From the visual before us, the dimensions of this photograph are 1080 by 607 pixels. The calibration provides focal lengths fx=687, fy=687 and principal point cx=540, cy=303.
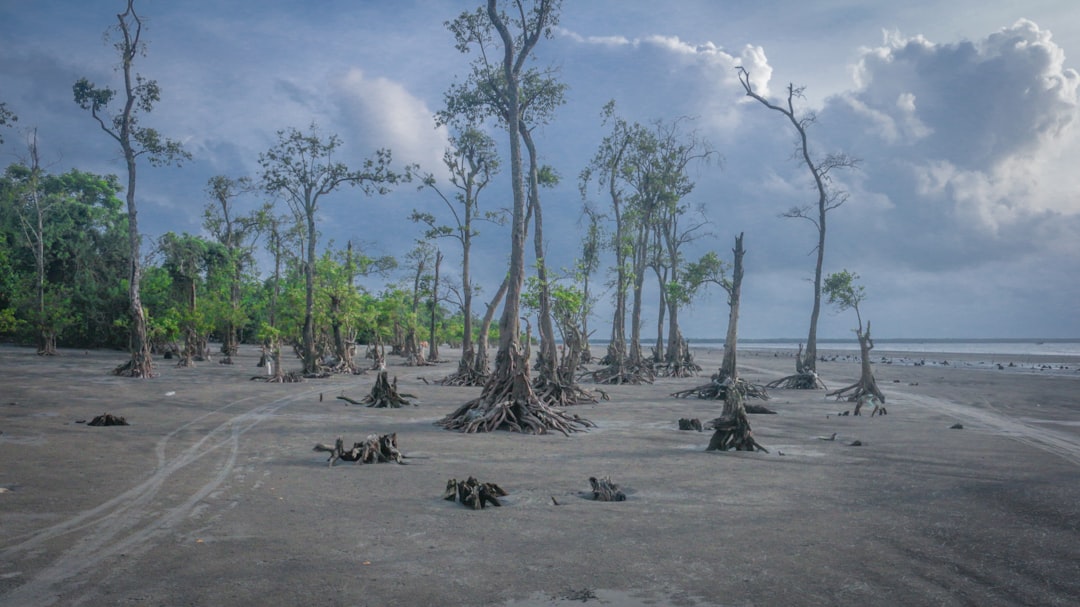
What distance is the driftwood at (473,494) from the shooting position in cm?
830

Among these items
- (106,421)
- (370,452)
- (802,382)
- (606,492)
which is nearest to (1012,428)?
(606,492)

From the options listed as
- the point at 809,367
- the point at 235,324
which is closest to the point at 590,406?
the point at 809,367

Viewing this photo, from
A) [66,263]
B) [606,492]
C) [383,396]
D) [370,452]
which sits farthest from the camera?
[66,263]

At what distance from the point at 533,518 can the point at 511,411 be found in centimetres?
850

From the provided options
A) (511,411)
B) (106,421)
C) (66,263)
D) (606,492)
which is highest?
(66,263)

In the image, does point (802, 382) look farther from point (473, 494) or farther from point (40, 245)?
point (40, 245)

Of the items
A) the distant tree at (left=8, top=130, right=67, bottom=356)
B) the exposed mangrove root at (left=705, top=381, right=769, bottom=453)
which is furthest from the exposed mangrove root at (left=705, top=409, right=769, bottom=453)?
the distant tree at (left=8, top=130, right=67, bottom=356)

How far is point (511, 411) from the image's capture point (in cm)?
1636

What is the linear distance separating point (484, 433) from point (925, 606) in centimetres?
1098

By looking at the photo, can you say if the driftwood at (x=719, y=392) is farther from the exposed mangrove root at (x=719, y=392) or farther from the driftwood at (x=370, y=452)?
the driftwood at (x=370, y=452)

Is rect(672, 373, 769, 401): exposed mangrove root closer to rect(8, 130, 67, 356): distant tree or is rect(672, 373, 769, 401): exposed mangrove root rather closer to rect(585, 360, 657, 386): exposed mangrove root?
rect(585, 360, 657, 386): exposed mangrove root

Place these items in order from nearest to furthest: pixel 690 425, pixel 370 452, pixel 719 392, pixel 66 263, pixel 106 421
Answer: pixel 370 452 → pixel 106 421 → pixel 690 425 → pixel 719 392 → pixel 66 263

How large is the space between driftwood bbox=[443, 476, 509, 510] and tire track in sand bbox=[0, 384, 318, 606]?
120 inches

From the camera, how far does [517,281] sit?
750 inches
